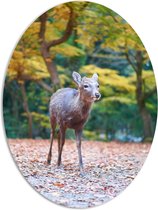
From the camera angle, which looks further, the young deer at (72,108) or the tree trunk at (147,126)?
the tree trunk at (147,126)

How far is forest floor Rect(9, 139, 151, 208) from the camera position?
8.00ft

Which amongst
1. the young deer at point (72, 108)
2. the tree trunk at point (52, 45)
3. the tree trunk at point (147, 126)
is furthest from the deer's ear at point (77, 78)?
the tree trunk at point (147, 126)

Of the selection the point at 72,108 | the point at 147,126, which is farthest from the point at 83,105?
the point at 147,126

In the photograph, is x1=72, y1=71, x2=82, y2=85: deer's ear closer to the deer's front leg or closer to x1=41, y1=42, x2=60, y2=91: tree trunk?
x1=41, y1=42, x2=60, y2=91: tree trunk

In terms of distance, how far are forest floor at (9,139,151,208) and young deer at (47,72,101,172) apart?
0.04 meters

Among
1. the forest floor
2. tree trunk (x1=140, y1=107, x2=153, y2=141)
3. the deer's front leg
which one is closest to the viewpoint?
the forest floor

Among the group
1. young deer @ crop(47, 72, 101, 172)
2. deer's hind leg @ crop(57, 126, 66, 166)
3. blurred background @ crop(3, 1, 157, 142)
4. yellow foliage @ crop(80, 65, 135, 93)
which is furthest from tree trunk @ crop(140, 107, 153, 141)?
deer's hind leg @ crop(57, 126, 66, 166)

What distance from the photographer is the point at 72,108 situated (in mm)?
2508

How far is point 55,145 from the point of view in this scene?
253 cm

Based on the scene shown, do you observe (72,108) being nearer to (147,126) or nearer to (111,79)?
(111,79)

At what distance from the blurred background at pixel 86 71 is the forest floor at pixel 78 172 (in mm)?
64

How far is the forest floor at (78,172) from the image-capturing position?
244cm

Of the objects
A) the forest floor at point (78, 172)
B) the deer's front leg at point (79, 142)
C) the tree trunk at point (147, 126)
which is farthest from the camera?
the tree trunk at point (147, 126)

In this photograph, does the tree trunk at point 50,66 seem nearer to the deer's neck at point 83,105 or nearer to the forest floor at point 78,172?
the deer's neck at point 83,105
